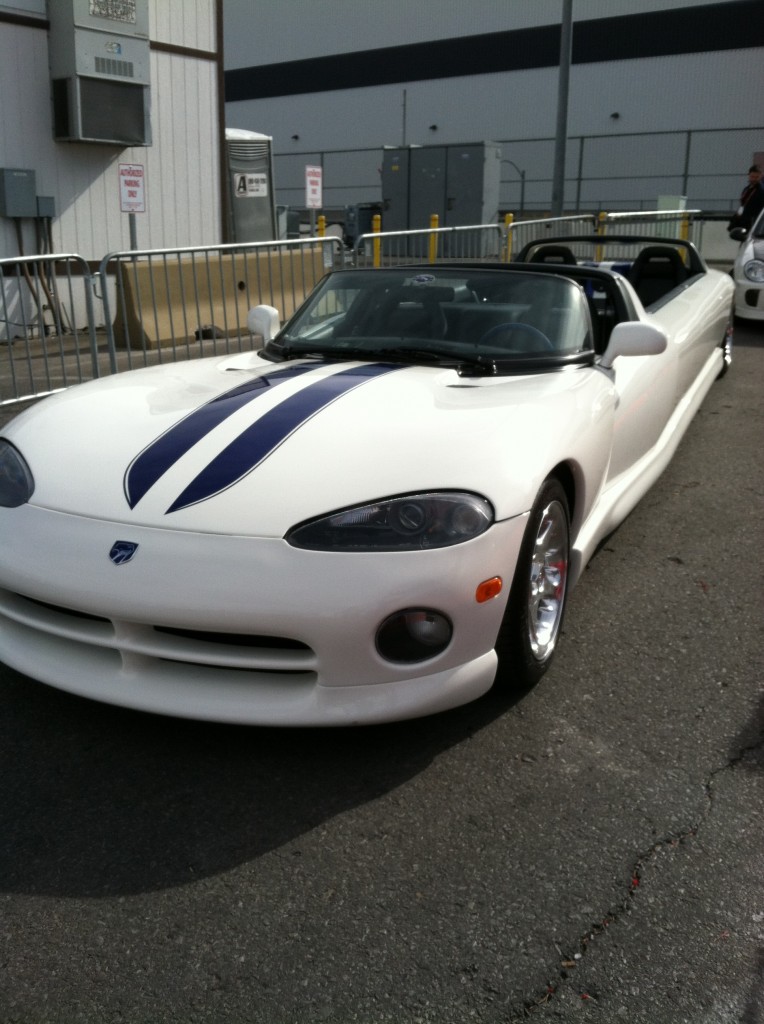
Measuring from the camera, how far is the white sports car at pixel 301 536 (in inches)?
101

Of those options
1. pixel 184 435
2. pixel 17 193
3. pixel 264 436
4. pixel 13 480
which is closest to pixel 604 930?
pixel 264 436

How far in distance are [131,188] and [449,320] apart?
6.96 metres

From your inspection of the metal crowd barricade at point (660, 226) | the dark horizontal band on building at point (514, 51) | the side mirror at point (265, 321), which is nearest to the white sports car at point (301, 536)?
the side mirror at point (265, 321)

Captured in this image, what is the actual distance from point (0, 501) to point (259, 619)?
941 millimetres

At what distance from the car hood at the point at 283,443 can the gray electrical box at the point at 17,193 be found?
7.28 m

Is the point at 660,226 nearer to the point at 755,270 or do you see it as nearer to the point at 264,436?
the point at 755,270

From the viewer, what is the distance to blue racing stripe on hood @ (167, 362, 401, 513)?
277cm

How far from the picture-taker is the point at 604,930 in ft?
6.98

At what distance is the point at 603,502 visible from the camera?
384 centimetres

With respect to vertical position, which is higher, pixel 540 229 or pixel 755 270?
pixel 540 229

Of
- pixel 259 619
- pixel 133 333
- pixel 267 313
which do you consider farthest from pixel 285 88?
pixel 259 619

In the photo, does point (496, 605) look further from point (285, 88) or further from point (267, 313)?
point (285, 88)

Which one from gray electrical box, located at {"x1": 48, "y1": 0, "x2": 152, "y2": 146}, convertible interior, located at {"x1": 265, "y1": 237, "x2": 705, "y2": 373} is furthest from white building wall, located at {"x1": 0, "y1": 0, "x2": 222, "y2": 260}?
convertible interior, located at {"x1": 265, "y1": 237, "x2": 705, "y2": 373}

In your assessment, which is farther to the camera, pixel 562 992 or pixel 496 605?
pixel 496 605
